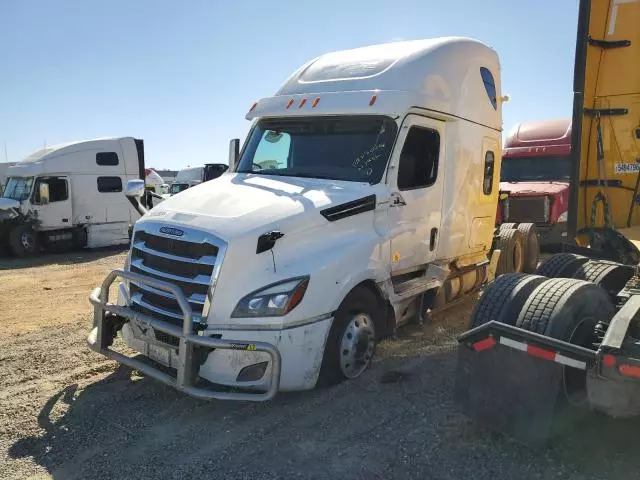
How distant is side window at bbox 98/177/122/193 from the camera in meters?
15.8

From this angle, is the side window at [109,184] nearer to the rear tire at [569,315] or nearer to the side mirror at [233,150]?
the side mirror at [233,150]

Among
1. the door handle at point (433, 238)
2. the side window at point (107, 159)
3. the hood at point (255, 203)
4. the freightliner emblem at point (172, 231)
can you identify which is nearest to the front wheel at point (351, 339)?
the hood at point (255, 203)

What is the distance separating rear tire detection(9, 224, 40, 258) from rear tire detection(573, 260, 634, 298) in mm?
14341

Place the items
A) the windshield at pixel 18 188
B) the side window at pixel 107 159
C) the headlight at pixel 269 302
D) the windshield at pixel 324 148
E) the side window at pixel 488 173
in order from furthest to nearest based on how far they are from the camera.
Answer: the side window at pixel 107 159, the windshield at pixel 18 188, the side window at pixel 488 173, the windshield at pixel 324 148, the headlight at pixel 269 302

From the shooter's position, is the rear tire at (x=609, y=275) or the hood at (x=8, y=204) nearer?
the rear tire at (x=609, y=275)

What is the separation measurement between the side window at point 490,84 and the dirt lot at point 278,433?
346 centimetres

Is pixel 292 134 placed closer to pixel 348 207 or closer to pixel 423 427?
pixel 348 207

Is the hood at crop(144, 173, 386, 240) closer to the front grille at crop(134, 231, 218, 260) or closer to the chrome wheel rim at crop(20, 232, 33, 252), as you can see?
the front grille at crop(134, 231, 218, 260)

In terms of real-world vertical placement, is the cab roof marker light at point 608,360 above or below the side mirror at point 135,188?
below

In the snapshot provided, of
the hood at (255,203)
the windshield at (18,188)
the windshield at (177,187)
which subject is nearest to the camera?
the hood at (255,203)

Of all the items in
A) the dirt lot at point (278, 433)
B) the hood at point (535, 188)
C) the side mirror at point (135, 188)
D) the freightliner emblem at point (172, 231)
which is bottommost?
the dirt lot at point (278, 433)

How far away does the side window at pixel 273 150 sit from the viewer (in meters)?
5.55

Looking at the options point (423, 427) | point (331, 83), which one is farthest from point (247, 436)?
point (331, 83)

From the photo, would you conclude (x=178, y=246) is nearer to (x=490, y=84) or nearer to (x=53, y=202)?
(x=490, y=84)
